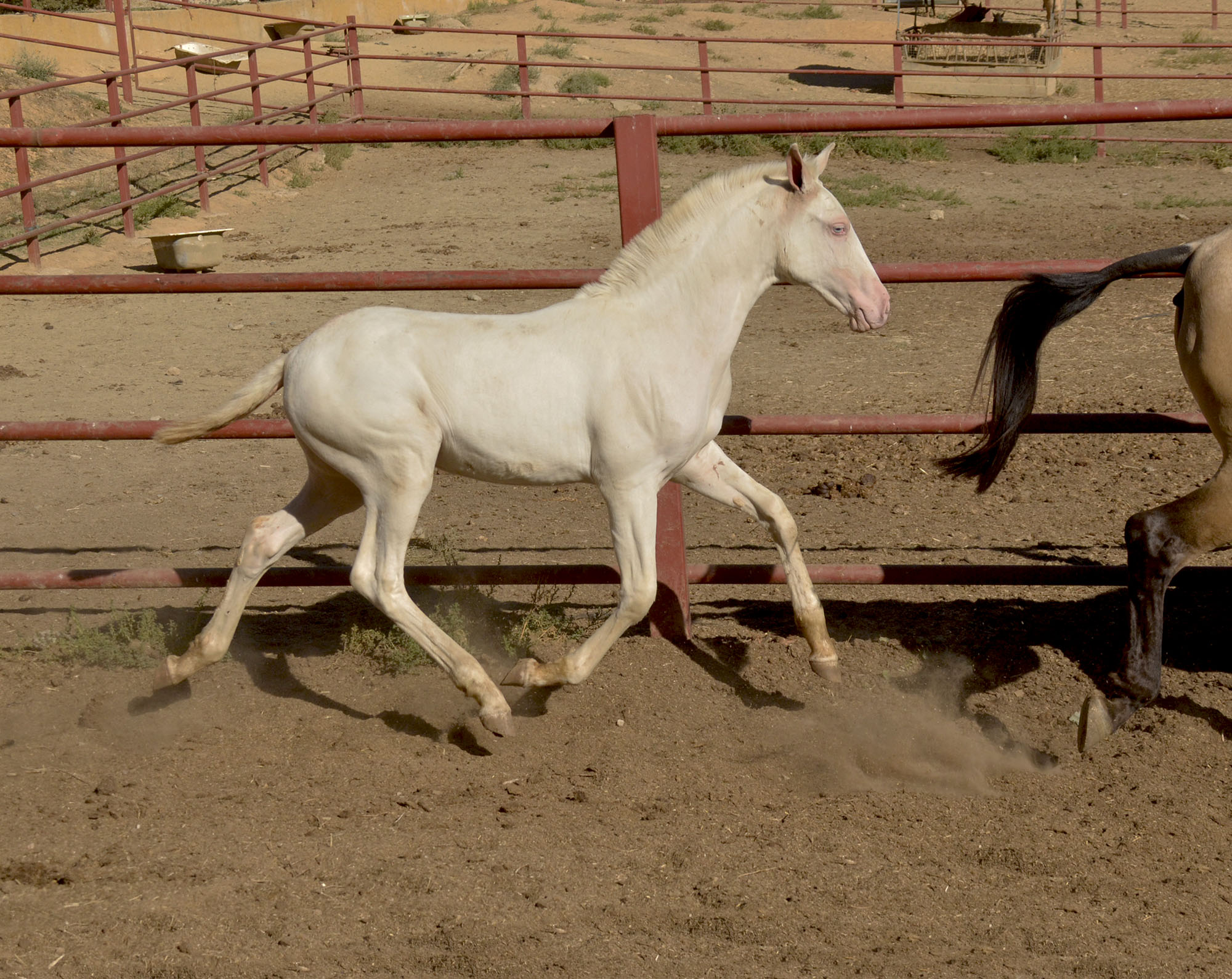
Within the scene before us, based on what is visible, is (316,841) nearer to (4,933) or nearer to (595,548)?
(4,933)

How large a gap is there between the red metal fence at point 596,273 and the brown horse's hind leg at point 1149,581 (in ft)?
1.23

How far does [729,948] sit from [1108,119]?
2.43 metres

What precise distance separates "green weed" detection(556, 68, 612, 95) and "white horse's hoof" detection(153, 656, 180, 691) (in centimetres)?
1664

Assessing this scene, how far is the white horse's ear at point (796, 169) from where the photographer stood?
3.04 m

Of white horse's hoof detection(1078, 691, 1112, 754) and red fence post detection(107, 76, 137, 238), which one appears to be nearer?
white horse's hoof detection(1078, 691, 1112, 754)

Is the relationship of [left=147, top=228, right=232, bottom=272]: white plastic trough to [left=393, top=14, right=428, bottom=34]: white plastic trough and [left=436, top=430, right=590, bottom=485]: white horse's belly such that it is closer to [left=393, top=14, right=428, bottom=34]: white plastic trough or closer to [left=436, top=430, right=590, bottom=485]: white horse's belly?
[left=436, top=430, right=590, bottom=485]: white horse's belly

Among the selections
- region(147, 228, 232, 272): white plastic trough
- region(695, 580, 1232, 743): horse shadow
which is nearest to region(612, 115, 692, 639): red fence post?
region(695, 580, 1232, 743): horse shadow

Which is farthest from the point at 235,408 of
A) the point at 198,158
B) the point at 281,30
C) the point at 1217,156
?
the point at 281,30

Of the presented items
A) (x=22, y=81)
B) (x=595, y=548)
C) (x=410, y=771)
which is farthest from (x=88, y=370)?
(x=22, y=81)

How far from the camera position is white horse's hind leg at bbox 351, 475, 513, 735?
10.7ft

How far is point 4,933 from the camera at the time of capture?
2594 mm

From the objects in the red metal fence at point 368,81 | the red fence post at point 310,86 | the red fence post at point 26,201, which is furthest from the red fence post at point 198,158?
Result: the red fence post at point 26,201

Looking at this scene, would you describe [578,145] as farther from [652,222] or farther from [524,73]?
[652,222]

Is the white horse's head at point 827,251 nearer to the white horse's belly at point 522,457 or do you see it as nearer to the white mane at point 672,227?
the white mane at point 672,227
